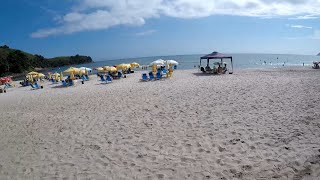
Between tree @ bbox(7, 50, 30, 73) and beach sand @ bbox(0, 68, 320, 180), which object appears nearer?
beach sand @ bbox(0, 68, 320, 180)

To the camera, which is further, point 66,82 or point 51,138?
point 66,82

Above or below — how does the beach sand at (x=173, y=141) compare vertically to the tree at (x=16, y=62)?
below

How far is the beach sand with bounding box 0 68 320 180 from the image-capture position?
4.67 metres

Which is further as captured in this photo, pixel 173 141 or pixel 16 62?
pixel 16 62

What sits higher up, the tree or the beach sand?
the tree

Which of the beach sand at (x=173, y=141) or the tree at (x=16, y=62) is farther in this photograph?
the tree at (x=16, y=62)

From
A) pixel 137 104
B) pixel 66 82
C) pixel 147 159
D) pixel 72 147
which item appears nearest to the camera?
pixel 147 159

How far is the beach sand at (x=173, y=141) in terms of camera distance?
467 cm

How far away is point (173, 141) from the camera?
608 centimetres

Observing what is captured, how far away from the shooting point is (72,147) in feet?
20.4

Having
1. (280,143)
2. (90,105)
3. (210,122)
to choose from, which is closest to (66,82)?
(90,105)

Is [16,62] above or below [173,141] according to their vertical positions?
above

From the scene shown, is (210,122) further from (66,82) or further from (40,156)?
(66,82)

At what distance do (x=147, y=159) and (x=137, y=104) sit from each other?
5.48m
